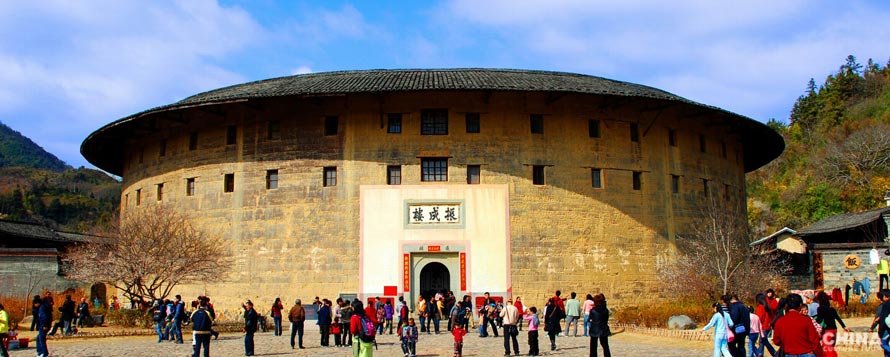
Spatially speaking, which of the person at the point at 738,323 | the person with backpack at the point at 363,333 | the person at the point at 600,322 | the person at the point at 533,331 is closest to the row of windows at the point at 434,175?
the person at the point at 533,331

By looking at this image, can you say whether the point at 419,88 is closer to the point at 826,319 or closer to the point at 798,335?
the point at 826,319

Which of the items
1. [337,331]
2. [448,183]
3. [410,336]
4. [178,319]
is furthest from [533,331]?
[448,183]

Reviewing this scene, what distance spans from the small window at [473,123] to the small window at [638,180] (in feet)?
18.5

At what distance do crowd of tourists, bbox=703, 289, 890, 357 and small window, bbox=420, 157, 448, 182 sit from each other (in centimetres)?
1307

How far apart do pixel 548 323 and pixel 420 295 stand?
970 cm

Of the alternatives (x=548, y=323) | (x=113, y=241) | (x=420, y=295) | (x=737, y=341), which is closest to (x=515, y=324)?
(x=548, y=323)

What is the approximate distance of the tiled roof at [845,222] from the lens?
29944 millimetres

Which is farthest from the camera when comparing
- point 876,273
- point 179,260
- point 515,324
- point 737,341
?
point 876,273

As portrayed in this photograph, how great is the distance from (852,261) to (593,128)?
10923 millimetres

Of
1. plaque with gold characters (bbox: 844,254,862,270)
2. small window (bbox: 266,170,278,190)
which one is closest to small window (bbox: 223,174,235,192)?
small window (bbox: 266,170,278,190)

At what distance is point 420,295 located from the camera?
23.1 meters

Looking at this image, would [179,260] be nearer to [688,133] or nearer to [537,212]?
[537,212]

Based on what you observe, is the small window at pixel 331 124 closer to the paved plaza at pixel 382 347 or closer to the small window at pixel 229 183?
the small window at pixel 229 183

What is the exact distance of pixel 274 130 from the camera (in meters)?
25.0
